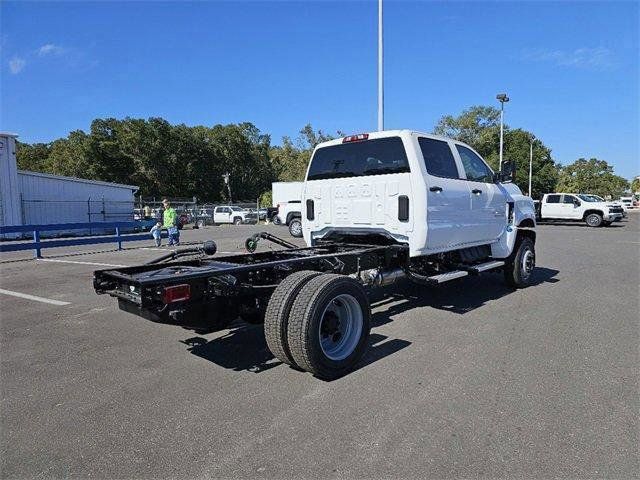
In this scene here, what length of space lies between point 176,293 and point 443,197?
3.81 metres

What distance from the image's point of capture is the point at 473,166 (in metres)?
7.12

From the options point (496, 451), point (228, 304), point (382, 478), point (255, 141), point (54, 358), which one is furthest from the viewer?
point (255, 141)

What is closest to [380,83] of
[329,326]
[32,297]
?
[32,297]

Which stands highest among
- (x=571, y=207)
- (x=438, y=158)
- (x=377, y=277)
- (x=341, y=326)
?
(x=438, y=158)

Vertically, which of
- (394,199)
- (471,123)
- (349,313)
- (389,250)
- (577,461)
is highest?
(471,123)

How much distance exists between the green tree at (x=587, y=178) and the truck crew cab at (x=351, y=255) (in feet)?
279

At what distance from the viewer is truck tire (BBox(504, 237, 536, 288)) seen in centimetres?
771

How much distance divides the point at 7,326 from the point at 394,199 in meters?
5.24

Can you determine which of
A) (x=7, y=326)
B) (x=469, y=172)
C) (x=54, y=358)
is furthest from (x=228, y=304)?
(x=469, y=172)

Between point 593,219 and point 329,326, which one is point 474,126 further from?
point 329,326

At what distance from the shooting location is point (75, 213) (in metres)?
28.2

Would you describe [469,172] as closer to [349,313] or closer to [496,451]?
[349,313]

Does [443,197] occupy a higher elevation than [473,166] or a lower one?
lower

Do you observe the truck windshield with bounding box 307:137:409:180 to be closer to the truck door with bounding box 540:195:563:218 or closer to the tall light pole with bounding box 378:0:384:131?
the tall light pole with bounding box 378:0:384:131
